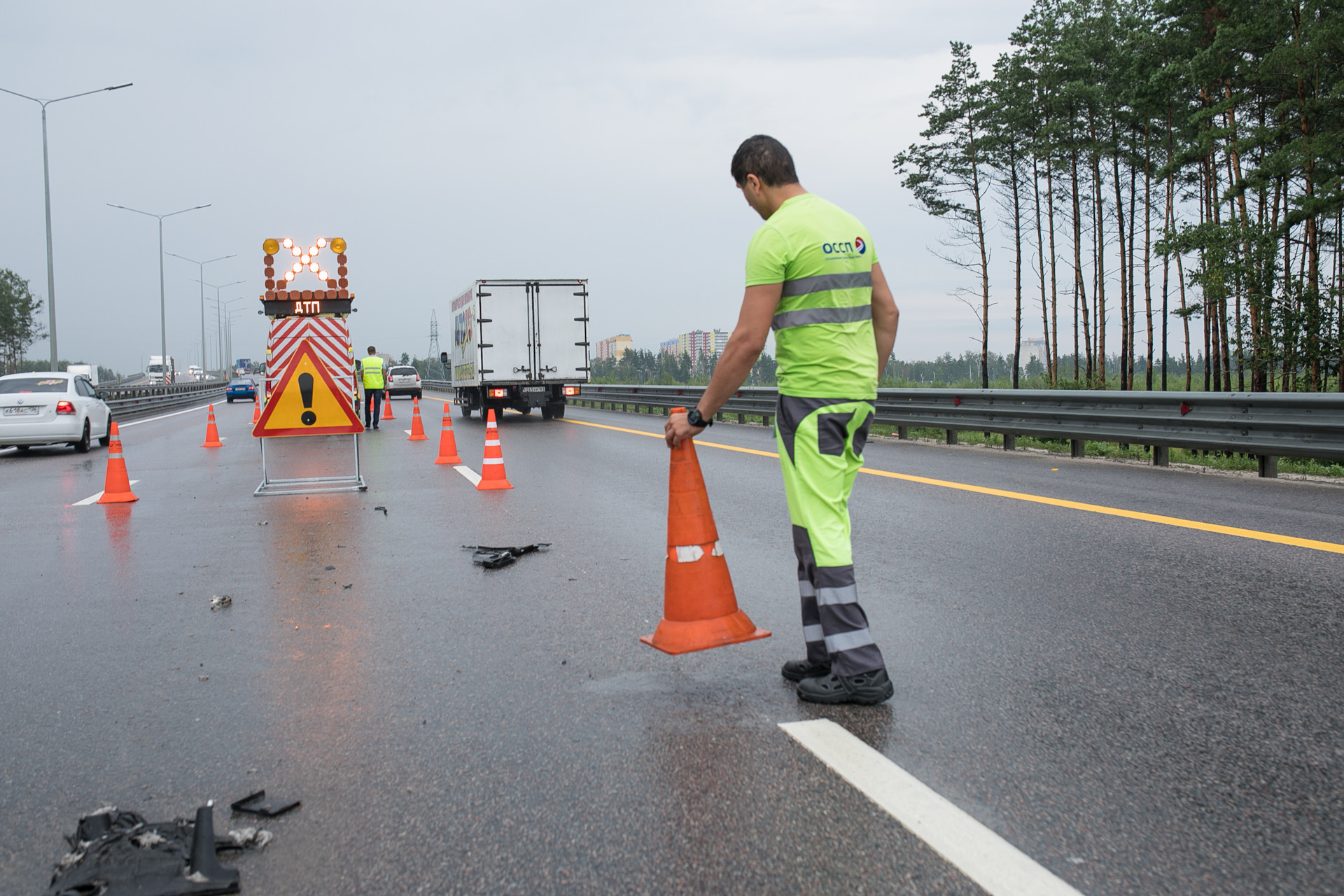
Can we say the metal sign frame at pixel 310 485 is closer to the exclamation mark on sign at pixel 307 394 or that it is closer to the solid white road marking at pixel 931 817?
the exclamation mark on sign at pixel 307 394

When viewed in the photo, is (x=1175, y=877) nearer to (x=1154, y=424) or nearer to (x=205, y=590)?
(x=205, y=590)

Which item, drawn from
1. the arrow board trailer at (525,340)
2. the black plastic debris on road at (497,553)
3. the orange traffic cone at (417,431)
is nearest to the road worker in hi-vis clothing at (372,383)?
the arrow board trailer at (525,340)

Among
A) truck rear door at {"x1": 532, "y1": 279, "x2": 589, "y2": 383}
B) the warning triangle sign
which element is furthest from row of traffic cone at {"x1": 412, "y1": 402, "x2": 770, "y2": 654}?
truck rear door at {"x1": 532, "y1": 279, "x2": 589, "y2": 383}

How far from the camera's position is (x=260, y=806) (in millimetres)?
2891

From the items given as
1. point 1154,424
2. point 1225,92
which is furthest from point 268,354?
point 1225,92

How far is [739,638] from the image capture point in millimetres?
4227

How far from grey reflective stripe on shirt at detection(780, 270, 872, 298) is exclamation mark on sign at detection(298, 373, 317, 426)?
31.6ft

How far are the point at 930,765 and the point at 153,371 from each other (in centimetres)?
15714

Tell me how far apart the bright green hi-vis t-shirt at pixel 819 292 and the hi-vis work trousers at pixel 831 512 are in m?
0.08

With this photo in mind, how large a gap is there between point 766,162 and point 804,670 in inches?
78.3

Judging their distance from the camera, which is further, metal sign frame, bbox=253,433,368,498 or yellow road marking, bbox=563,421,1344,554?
metal sign frame, bbox=253,433,368,498

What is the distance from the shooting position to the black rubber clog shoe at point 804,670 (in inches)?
151

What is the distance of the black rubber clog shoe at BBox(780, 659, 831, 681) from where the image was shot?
3842 millimetres

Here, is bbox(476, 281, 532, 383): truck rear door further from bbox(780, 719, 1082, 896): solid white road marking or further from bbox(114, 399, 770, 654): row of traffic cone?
bbox(780, 719, 1082, 896): solid white road marking
